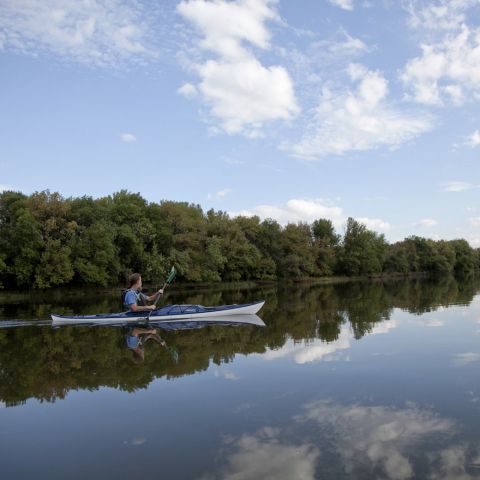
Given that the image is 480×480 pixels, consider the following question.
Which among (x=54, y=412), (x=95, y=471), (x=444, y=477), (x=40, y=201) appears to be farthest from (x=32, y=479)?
(x=40, y=201)

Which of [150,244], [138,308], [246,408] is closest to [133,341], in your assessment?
[138,308]

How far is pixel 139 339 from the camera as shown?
17.3 meters

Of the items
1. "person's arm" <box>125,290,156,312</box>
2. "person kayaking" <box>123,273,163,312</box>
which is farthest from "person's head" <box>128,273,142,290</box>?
"person's arm" <box>125,290,156,312</box>

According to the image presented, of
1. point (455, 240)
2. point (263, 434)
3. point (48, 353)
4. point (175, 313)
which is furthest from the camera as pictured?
point (455, 240)

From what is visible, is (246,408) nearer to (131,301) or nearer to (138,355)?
(138,355)

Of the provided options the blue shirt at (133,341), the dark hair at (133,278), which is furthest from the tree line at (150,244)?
the blue shirt at (133,341)

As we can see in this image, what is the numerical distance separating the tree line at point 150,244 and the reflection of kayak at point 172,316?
27514 millimetres

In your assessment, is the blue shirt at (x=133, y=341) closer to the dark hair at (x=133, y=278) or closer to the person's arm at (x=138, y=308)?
the person's arm at (x=138, y=308)

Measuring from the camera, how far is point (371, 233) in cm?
10012

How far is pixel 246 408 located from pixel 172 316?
12.7 meters

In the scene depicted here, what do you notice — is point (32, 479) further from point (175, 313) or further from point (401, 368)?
point (175, 313)

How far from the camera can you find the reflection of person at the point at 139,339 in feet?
46.5

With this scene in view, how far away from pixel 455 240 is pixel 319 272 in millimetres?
64799

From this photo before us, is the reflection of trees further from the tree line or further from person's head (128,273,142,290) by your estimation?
the tree line
